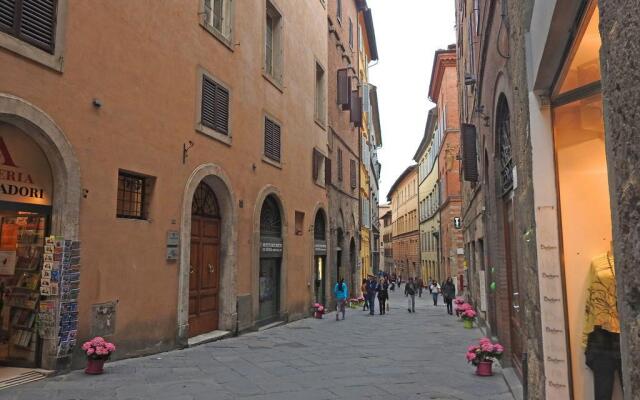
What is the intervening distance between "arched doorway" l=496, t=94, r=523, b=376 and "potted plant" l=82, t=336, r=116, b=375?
5654 millimetres

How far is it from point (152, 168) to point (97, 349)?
3.18m

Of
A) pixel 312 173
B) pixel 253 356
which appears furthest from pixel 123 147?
pixel 312 173

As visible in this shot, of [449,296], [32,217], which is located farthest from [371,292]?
[32,217]

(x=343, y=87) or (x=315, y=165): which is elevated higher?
(x=343, y=87)

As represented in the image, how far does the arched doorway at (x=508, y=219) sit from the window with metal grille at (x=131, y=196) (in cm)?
586

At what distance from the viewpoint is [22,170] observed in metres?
6.67

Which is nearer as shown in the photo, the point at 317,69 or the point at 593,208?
the point at 593,208

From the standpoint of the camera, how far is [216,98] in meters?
10.9

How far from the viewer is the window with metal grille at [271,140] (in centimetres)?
1369

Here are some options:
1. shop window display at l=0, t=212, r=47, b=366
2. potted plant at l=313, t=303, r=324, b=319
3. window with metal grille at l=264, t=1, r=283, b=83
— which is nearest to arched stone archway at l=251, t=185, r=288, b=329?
potted plant at l=313, t=303, r=324, b=319

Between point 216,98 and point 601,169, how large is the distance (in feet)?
28.1

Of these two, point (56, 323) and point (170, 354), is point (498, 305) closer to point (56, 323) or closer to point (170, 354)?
point (170, 354)

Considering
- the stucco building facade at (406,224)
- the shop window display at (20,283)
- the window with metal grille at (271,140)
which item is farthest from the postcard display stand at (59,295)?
the stucco building facade at (406,224)

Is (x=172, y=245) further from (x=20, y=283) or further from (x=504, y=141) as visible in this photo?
(x=504, y=141)
